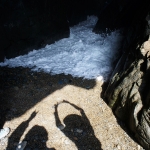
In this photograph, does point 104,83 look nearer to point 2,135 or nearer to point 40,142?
point 40,142

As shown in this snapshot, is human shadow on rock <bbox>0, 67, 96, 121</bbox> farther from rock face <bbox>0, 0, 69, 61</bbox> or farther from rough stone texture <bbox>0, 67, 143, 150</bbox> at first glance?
rock face <bbox>0, 0, 69, 61</bbox>

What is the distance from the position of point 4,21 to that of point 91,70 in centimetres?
302

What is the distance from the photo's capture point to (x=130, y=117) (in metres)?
3.62

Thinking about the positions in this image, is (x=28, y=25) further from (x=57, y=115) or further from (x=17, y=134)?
(x=17, y=134)

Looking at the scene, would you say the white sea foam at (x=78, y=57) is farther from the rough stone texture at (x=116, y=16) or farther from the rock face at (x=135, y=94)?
the rock face at (x=135, y=94)

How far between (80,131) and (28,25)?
406 centimetres

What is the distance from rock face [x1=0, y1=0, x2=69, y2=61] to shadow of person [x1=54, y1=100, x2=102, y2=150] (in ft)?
10.1

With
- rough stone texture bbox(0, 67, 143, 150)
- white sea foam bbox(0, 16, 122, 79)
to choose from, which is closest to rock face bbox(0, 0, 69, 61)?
white sea foam bbox(0, 16, 122, 79)

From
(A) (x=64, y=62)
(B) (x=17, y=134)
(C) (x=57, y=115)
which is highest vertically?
(A) (x=64, y=62)

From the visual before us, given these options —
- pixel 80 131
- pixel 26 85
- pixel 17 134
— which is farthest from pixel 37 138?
pixel 26 85

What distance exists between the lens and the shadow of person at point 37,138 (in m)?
3.53

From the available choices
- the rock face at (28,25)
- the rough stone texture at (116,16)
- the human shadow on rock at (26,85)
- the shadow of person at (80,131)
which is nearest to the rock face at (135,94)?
the shadow of person at (80,131)

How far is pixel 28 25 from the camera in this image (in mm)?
6270

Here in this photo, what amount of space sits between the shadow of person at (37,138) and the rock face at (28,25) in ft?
10.4
